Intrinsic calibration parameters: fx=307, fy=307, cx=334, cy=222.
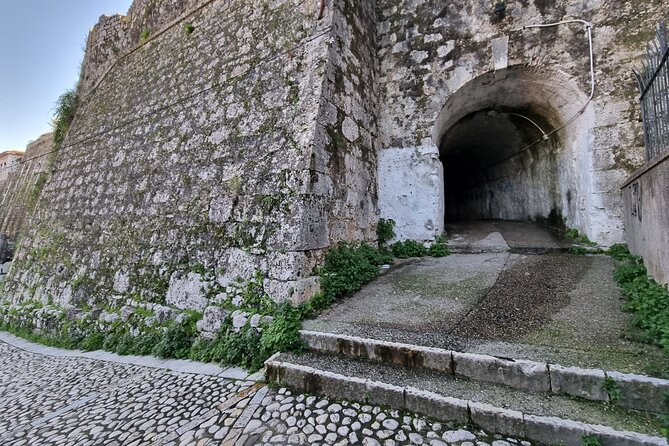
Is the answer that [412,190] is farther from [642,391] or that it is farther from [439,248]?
[642,391]

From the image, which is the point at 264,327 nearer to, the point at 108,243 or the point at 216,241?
the point at 216,241

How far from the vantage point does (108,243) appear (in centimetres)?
479

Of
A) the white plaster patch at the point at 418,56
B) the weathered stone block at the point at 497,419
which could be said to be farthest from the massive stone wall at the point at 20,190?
the weathered stone block at the point at 497,419

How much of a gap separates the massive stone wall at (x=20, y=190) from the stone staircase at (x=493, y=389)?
14860mm

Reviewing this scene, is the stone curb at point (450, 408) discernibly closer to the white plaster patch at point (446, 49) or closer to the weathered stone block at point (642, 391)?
the weathered stone block at point (642, 391)

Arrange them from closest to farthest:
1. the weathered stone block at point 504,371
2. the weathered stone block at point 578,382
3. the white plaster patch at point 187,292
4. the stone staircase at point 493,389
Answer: the stone staircase at point 493,389
the weathered stone block at point 578,382
the weathered stone block at point 504,371
the white plaster patch at point 187,292

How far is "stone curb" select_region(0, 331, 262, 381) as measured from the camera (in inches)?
103

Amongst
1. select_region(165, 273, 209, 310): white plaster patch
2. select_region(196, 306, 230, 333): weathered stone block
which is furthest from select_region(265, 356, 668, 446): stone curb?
select_region(165, 273, 209, 310): white plaster patch

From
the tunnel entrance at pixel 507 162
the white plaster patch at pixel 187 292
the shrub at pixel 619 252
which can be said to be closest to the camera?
the white plaster patch at pixel 187 292

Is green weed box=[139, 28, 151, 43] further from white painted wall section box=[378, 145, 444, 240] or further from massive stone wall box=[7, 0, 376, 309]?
white painted wall section box=[378, 145, 444, 240]

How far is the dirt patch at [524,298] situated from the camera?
2344 mm

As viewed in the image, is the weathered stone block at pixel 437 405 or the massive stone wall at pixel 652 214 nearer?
the weathered stone block at pixel 437 405

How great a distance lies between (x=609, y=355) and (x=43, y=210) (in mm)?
9183

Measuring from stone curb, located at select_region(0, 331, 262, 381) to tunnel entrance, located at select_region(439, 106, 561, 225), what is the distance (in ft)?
17.8
